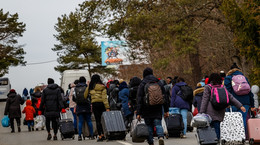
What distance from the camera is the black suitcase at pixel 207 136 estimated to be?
11281 mm

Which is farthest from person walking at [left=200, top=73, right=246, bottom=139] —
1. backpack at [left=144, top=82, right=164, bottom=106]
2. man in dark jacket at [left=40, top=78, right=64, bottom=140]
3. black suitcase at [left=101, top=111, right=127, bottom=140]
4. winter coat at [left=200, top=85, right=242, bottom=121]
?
man in dark jacket at [left=40, top=78, right=64, bottom=140]

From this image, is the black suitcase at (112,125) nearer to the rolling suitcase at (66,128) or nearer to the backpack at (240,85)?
the rolling suitcase at (66,128)

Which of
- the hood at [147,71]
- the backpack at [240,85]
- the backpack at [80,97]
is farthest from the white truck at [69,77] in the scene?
the hood at [147,71]

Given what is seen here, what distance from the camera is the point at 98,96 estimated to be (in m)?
17.4

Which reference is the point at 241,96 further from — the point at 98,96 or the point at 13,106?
the point at 13,106

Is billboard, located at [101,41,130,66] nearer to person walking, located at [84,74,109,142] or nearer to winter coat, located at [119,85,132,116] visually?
winter coat, located at [119,85,132,116]

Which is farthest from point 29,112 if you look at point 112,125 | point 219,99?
point 219,99

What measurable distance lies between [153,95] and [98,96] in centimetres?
530

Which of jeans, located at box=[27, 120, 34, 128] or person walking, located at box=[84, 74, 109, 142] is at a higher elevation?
person walking, located at box=[84, 74, 109, 142]

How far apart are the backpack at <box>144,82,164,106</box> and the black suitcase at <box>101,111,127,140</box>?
494cm

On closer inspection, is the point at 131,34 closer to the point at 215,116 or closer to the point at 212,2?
the point at 212,2

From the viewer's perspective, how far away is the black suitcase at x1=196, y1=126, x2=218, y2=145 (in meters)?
11.3

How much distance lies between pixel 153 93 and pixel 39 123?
15.7 metres

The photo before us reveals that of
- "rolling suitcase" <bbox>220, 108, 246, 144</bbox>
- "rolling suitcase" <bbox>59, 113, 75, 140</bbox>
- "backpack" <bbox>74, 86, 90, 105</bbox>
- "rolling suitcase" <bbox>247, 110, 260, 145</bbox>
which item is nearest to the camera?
"rolling suitcase" <bbox>220, 108, 246, 144</bbox>
